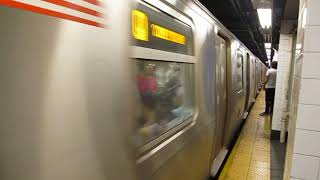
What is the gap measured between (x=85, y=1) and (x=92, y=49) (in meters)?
0.19

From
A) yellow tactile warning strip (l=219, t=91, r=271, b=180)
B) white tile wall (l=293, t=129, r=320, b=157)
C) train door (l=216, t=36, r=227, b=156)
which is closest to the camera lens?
white tile wall (l=293, t=129, r=320, b=157)

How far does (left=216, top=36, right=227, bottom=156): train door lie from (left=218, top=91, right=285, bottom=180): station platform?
0.39 meters

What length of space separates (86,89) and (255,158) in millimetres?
4060

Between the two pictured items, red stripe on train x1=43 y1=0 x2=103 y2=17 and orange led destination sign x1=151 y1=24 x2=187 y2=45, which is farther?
orange led destination sign x1=151 y1=24 x2=187 y2=45

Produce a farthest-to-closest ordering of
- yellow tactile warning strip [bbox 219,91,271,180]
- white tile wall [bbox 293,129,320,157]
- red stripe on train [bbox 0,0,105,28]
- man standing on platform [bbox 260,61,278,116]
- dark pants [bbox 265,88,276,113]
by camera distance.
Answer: dark pants [bbox 265,88,276,113], man standing on platform [bbox 260,61,278,116], yellow tactile warning strip [bbox 219,91,271,180], white tile wall [bbox 293,129,320,157], red stripe on train [bbox 0,0,105,28]

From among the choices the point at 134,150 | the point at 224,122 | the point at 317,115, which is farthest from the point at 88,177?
the point at 224,122

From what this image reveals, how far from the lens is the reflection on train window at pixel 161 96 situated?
1528 mm

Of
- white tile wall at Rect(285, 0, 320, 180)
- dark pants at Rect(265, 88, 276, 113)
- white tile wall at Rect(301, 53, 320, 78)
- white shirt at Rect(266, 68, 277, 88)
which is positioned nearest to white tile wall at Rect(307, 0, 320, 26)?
white tile wall at Rect(285, 0, 320, 180)

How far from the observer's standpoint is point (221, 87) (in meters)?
3.67

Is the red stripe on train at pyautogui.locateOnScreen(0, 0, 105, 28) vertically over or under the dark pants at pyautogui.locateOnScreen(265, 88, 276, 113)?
over

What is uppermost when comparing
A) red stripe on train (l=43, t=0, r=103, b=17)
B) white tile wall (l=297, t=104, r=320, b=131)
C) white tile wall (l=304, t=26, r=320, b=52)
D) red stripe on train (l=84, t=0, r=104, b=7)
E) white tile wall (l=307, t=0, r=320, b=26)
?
white tile wall (l=307, t=0, r=320, b=26)

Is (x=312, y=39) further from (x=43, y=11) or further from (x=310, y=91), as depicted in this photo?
(x=43, y=11)

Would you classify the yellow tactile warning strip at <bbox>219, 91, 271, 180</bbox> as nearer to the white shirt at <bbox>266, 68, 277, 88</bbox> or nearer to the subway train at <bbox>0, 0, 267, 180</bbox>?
the white shirt at <bbox>266, 68, 277, 88</bbox>

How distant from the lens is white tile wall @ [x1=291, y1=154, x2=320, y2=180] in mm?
1872
